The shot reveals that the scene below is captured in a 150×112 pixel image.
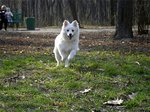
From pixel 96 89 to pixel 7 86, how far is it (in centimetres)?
159

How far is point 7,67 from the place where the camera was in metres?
10.3

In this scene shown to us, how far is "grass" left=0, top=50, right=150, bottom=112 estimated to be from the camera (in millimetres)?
6492

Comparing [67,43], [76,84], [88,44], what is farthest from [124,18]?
[76,84]

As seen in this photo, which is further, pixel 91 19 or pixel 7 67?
pixel 91 19

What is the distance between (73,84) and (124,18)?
1155cm

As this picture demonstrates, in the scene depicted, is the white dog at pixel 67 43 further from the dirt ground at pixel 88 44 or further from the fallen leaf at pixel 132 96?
the dirt ground at pixel 88 44

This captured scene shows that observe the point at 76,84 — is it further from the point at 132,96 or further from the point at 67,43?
the point at 67,43

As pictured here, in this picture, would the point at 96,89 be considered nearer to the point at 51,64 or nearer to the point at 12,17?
the point at 51,64

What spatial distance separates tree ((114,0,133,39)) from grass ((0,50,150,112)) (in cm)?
724

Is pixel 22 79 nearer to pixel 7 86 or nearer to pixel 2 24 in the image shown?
pixel 7 86

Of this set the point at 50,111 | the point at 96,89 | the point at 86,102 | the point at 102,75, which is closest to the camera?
the point at 50,111

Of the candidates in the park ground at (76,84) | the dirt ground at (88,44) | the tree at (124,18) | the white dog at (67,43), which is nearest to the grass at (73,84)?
the park ground at (76,84)

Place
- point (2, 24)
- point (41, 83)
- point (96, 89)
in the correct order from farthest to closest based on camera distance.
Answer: point (2, 24) → point (41, 83) → point (96, 89)

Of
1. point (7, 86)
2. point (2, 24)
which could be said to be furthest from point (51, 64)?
point (2, 24)
